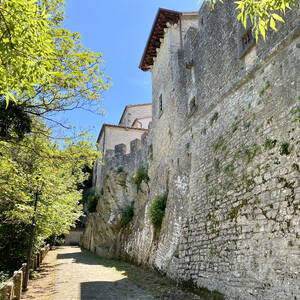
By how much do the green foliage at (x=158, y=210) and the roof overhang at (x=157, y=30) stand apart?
903cm

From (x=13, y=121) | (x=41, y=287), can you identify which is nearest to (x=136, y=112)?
(x=41, y=287)

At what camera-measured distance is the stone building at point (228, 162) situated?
5656mm

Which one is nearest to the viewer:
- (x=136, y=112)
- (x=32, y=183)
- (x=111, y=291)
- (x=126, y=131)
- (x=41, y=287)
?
(x=32, y=183)

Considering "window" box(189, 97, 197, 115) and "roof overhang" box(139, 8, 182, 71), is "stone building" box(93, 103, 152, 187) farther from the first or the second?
"window" box(189, 97, 197, 115)

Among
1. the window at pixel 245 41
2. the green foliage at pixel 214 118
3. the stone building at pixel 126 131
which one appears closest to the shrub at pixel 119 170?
the stone building at pixel 126 131

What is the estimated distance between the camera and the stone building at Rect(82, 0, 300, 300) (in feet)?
18.6

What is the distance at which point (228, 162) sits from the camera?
310 inches

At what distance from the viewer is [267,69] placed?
7059 millimetres

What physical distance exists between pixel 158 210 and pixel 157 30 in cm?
997

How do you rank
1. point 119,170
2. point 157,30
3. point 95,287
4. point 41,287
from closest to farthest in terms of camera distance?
1. point 95,287
2. point 41,287
3. point 157,30
4. point 119,170

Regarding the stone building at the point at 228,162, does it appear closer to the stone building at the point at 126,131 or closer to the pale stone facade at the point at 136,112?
the stone building at the point at 126,131

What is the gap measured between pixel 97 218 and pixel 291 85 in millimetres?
18251

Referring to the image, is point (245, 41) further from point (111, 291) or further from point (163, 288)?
point (111, 291)

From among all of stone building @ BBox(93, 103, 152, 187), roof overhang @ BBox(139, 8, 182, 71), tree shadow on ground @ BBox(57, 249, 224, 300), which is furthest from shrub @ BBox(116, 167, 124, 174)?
tree shadow on ground @ BBox(57, 249, 224, 300)
